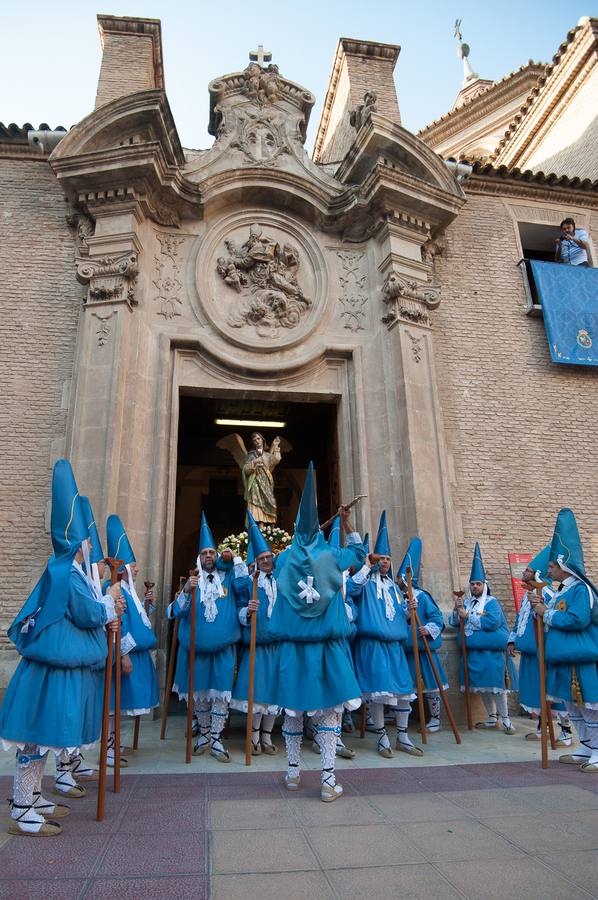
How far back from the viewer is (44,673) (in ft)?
13.1

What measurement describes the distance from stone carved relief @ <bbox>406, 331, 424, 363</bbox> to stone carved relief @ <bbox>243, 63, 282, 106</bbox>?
5.54m

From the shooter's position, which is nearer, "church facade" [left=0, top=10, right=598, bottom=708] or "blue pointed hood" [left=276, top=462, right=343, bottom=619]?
"blue pointed hood" [left=276, top=462, right=343, bottom=619]

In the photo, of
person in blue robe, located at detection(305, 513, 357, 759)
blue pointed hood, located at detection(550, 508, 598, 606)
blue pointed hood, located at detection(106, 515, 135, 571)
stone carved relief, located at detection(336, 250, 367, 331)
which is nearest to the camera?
person in blue robe, located at detection(305, 513, 357, 759)

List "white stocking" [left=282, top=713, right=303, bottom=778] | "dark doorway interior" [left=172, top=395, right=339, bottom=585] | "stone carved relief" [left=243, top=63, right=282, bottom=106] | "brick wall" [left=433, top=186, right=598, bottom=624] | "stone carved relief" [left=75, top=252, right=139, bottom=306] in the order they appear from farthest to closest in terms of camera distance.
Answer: "dark doorway interior" [left=172, top=395, right=339, bottom=585]
"stone carved relief" [left=243, top=63, right=282, bottom=106]
"brick wall" [left=433, top=186, right=598, bottom=624]
"stone carved relief" [left=75, top=252, right=139, bottom=306]
"white stocking" [left=282, top=713, right=303, bottom=778]

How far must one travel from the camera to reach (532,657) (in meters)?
6.50

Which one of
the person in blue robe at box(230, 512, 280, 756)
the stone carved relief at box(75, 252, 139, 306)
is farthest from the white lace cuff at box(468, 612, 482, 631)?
the stone carved relief at box(75, 252, 139, 306)

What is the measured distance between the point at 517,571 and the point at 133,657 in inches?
249

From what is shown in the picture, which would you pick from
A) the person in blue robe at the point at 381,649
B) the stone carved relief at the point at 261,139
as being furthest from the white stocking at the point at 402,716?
the stone carved relief at the point at 261,139

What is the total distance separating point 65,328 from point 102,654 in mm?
6874

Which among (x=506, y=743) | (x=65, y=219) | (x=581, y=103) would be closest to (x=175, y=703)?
(x=506, y=743)

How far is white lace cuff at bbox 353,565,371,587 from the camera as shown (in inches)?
245

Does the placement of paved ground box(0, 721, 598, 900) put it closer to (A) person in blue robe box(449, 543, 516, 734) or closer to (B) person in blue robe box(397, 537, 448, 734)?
(B) person in blue robe box(397, 537, 448, 734)

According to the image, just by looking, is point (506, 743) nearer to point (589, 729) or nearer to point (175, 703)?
point (589, 729)

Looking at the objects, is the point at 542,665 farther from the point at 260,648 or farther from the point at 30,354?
the point at 30,354
